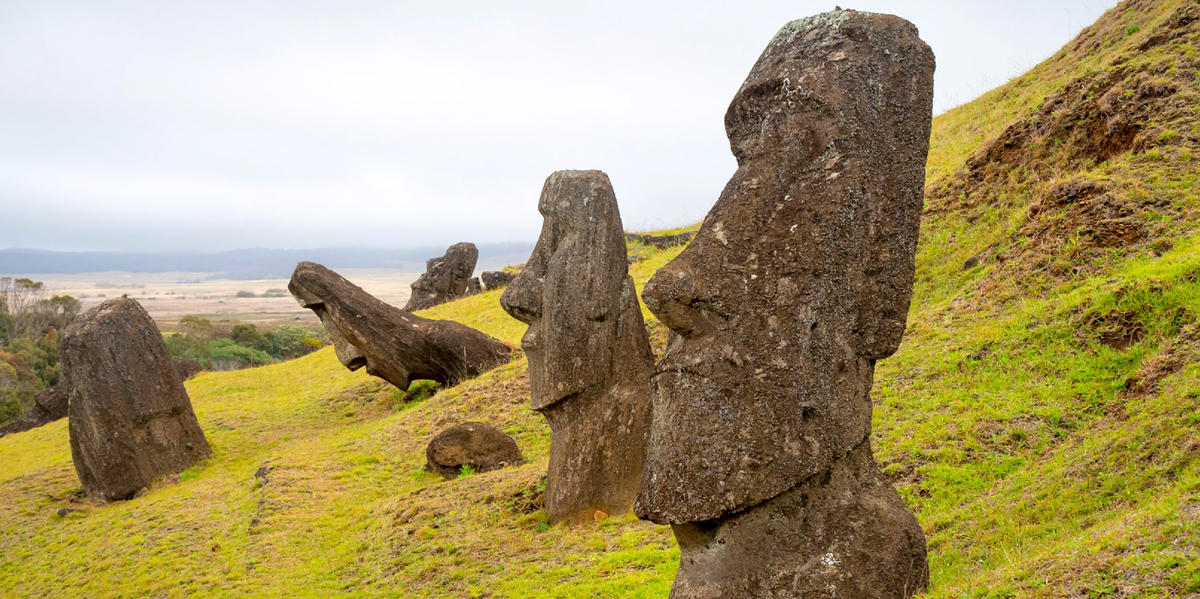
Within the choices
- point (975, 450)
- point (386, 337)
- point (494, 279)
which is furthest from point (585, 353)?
point (494, 279)

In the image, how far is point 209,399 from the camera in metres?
21.5

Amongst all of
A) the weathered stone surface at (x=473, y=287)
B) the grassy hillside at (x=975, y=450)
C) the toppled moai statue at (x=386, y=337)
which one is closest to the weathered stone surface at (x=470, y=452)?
the grassy hillside at (x=975, y=450)

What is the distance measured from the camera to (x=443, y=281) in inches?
1291

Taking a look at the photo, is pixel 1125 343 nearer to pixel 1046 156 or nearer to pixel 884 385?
pixel 884 385

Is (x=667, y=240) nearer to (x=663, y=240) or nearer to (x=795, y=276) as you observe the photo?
(x=663, y=240)

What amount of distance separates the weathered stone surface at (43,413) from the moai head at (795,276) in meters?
23.6

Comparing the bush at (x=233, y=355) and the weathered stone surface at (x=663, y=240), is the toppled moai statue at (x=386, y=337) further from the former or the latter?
the bush at (x=233, y=355)

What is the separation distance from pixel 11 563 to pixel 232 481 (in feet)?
10.0

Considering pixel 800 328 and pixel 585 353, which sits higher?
pixel 800 328

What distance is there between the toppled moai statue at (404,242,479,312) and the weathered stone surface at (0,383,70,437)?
12.3m

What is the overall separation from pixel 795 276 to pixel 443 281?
29037 mm

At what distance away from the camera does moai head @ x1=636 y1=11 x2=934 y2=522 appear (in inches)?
182

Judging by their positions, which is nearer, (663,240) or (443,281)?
(663,240)

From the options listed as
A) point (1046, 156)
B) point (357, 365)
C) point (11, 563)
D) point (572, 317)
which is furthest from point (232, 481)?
point (1046, 156)
